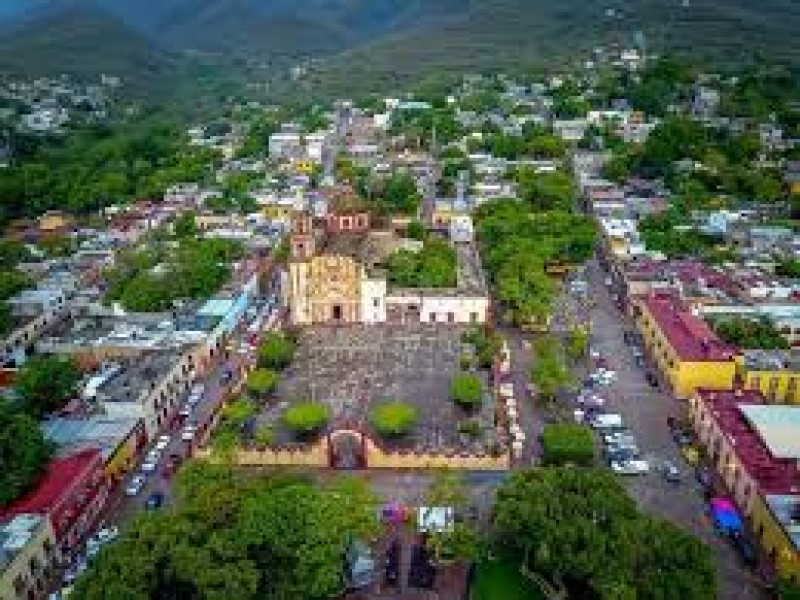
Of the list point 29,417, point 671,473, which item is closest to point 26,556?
point 29,417

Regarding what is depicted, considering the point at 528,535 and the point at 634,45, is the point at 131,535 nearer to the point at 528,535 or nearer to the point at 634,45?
the point at 528,535

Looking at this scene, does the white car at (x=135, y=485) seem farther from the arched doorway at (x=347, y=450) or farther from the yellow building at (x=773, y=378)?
the yellow building at (x=773, y=378)

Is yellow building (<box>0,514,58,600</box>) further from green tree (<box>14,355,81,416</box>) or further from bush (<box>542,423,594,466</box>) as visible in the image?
bush (<box>542,423,594,466</box>)

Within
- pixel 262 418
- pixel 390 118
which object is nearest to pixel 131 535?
pixel 262 418

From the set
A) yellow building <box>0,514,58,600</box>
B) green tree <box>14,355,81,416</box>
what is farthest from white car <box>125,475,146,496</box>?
green tree <box>14,355,81,416</box>

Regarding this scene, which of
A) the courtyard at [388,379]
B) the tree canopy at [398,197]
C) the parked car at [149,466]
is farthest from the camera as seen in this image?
the tree canopy at [398,197]

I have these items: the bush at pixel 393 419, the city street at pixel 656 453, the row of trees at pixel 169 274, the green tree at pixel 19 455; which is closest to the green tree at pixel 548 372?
the city street at pixel 656 453
